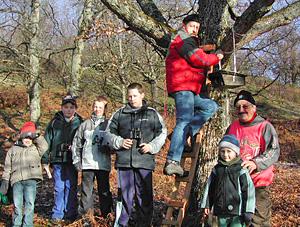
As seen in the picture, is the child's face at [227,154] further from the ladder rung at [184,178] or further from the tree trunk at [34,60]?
the tree trunk at [34,60]

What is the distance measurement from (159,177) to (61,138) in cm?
644

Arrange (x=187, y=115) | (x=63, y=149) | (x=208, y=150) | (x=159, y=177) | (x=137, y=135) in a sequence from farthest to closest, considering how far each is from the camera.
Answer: (x=159, y=177) → (x=63, y=149) → (x=208, y=150) → (x=137, y=135) → (x=187, y=115)

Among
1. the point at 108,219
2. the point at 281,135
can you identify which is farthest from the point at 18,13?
the point at 281,135

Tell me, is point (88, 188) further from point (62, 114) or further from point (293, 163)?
point (293, 163)

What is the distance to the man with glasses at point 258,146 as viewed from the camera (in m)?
4.96

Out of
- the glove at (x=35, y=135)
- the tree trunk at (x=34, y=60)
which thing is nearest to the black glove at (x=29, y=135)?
the glove at (x=35, y=135)

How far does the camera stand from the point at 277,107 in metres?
34.5

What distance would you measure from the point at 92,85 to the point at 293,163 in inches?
473

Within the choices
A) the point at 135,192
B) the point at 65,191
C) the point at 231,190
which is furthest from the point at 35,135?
the point at 231,190

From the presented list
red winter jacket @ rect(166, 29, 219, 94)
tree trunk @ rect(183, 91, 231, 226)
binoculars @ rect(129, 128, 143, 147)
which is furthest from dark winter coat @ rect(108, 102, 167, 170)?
tree trunk @ rect(183, 91, 231, 226)

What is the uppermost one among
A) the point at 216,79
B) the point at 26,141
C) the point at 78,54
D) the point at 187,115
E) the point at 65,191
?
the point at 78,54

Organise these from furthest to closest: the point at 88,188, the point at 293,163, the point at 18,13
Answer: the point at 293,163 < the point at 18,13 < the point at 88,188

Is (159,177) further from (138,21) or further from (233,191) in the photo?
(233,191)

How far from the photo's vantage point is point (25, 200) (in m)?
6.60
